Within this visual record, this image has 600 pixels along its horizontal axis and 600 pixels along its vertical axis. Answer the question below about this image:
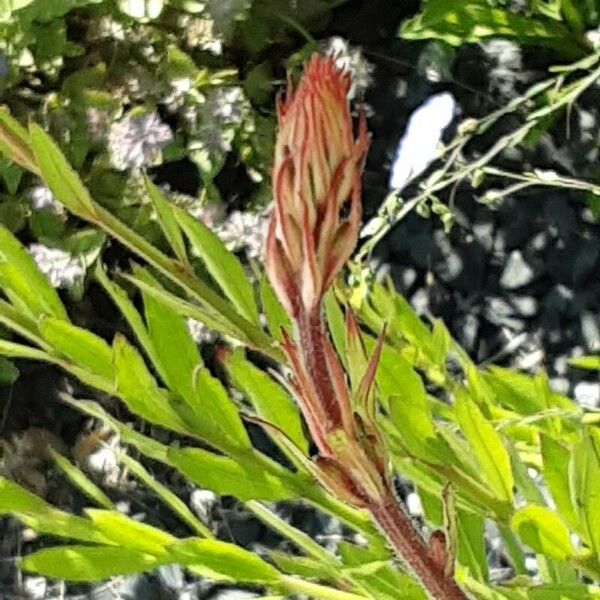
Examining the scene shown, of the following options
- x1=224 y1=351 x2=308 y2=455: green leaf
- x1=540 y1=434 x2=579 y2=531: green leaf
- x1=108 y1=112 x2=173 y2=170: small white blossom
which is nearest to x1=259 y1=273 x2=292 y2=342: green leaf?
x1=224 y1=351 x2=308 y2=455: green leaf

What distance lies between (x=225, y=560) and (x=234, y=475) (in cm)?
4

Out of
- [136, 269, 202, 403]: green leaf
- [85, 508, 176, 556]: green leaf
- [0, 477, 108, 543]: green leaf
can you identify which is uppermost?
[136, 269, 202, 403]: green leaf

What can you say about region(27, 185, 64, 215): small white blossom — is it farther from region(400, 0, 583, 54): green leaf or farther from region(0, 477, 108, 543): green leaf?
region(0, 477, 108, 543): green leaf

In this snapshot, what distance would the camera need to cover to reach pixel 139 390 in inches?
18.6

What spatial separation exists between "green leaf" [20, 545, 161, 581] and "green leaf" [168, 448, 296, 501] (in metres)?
0.05

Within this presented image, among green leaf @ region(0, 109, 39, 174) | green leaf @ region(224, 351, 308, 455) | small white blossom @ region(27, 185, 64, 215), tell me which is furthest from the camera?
small white blossom @ region(27, 185, 64, 215)

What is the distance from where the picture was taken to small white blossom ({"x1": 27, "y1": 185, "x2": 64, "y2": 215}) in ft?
3.72

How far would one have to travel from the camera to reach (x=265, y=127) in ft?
3.83

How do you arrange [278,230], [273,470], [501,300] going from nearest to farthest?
1. [278,230]
2. [273,470]
3. [501,300]

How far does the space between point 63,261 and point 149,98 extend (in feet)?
0.61

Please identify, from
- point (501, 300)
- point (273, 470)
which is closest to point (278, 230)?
point (273, 470)

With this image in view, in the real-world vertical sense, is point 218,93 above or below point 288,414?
below

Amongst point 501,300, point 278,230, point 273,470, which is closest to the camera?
point 278,230

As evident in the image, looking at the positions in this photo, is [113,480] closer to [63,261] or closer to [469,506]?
[63,261]
